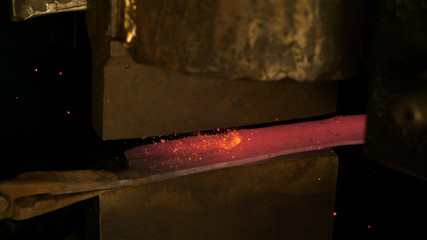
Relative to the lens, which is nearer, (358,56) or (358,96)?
(358,56)

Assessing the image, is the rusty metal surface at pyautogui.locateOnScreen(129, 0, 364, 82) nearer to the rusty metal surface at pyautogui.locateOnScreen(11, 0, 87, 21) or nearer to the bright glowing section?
the rusty metal surface at pyautogui.locateOnScreen(11, 0, 87, 21)

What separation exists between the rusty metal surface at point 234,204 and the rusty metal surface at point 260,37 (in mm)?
563

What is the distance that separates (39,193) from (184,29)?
23.5 inches

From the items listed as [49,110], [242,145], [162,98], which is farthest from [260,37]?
[49,110]

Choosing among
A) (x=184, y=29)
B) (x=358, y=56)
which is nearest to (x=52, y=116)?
(x=184, y=29)

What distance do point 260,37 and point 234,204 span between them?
28.7 inches

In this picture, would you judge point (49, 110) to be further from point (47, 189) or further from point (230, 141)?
point (230, 141)

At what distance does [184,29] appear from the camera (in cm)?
80

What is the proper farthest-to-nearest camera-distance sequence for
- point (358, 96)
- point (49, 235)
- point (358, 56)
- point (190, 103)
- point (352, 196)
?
point (352, 196)
point (358, 96)
point (49, 235)
point (190, 103)
point (358, 56)

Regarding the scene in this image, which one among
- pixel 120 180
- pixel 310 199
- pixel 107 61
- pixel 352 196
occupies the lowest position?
pixel 352 196

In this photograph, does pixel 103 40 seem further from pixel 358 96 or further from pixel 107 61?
pixel 358 96

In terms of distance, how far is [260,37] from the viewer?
77cm

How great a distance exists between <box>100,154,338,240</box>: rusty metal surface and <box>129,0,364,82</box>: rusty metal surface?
0.56m

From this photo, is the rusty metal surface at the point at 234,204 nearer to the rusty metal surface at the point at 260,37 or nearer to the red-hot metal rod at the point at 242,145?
the red-hot metal rod at the point at 242,145
